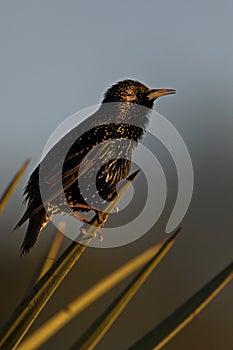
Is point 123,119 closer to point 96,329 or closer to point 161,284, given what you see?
point 96,329

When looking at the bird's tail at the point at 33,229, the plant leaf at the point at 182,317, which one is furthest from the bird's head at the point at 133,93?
the plant leaf at the point at 182,317

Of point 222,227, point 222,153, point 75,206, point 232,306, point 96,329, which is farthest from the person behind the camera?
point 222,153

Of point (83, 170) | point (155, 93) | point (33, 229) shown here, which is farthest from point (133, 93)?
point (33, 229)

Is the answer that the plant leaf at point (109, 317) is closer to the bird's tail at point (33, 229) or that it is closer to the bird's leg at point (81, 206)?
the bird's tail at point (33, 229)

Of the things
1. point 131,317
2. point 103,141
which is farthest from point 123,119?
point 131,317

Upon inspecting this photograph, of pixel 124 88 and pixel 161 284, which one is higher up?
pixel 124 88

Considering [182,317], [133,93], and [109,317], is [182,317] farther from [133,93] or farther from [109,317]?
[133,93]

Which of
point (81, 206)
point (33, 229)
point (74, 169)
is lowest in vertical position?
point (33, 229)
